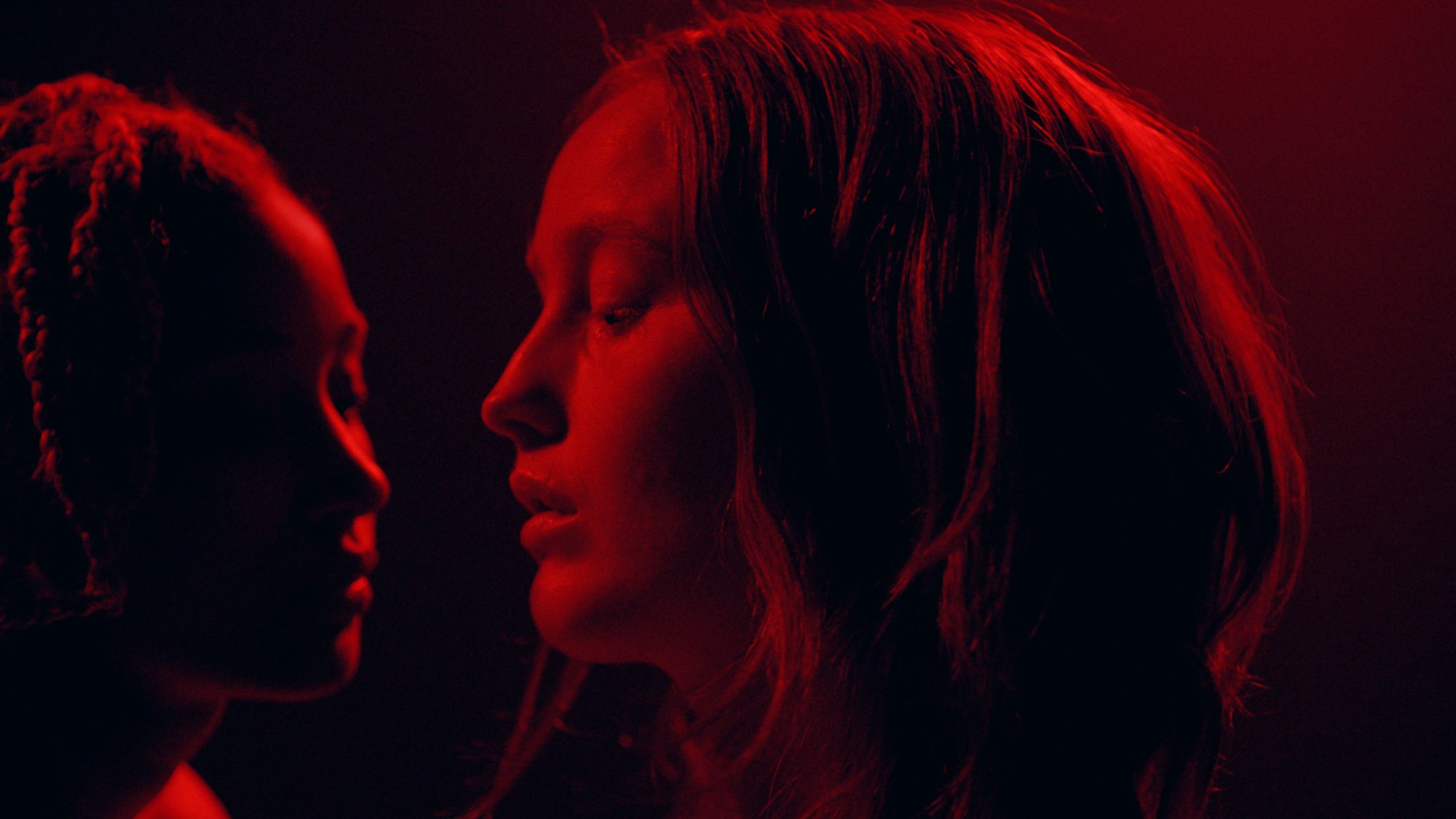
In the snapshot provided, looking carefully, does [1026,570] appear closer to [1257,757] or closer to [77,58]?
[1257,757]

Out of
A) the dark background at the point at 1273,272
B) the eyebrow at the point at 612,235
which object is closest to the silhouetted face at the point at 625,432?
the eyebrow at the point at 612,235

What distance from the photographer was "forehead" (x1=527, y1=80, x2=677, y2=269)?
79 cm

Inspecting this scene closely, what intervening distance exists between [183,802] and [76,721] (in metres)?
0.17

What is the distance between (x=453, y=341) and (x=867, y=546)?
66 cm

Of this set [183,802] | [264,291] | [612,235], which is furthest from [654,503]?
[183,802]

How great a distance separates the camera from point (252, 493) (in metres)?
0.75

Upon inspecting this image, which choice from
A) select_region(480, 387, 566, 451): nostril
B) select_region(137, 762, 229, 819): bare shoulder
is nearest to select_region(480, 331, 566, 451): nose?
select_region(480, 387, 566, 451): nostril

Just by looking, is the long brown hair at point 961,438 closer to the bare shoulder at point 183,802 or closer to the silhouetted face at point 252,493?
the silhouetted face at point 252,493

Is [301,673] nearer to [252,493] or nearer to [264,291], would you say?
[252,493]

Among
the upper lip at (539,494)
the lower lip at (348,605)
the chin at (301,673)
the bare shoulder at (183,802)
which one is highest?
the upper lip at (539,494)

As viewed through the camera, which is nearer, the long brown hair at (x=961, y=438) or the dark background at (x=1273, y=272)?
the long brown hair at (x=961, y=438)

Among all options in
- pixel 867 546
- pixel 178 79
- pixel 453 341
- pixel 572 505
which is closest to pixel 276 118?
pixel 178 79

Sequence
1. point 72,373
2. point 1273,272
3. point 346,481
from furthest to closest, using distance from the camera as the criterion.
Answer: point 1273,272 < point 346,481 < point 72,373

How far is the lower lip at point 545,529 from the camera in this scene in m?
0.81
